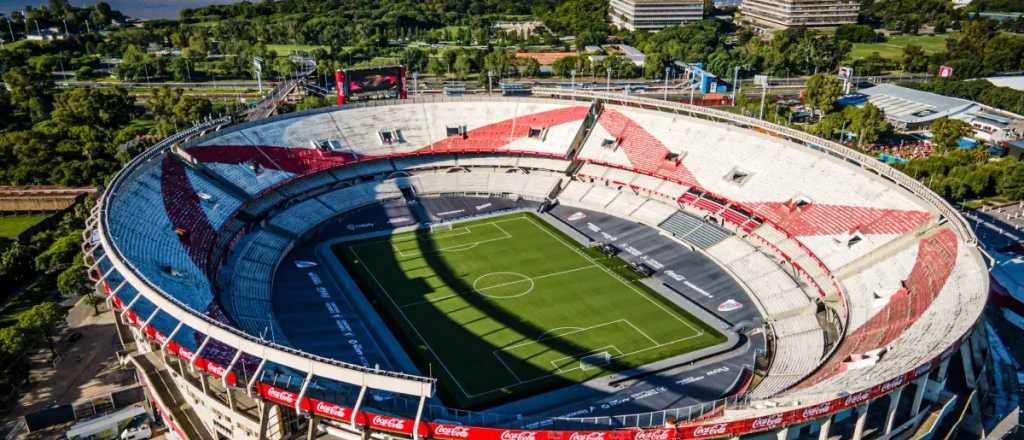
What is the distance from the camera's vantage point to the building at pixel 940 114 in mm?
101188

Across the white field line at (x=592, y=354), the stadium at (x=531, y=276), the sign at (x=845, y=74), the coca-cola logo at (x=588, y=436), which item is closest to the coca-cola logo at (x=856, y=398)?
the stadium at (x=531, y=276)

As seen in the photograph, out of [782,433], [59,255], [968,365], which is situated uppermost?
[59,255]

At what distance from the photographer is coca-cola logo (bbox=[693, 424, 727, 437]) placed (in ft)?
106

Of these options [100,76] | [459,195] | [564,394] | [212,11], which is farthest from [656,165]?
[212,11]

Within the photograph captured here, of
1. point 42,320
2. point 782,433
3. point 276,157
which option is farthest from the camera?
point 276,157

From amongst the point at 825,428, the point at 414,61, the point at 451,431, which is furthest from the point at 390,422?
the point at 414,61

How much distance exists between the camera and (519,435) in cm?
3197

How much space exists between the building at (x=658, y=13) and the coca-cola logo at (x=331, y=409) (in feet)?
575

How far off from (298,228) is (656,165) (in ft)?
123

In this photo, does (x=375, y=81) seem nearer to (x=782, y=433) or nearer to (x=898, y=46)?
(x=782, y=433)

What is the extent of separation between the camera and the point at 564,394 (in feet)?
147

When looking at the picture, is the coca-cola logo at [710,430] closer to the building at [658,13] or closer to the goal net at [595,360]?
the goal net at [595,360]

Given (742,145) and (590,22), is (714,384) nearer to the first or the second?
(742,145)

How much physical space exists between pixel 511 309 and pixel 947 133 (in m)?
70.7
